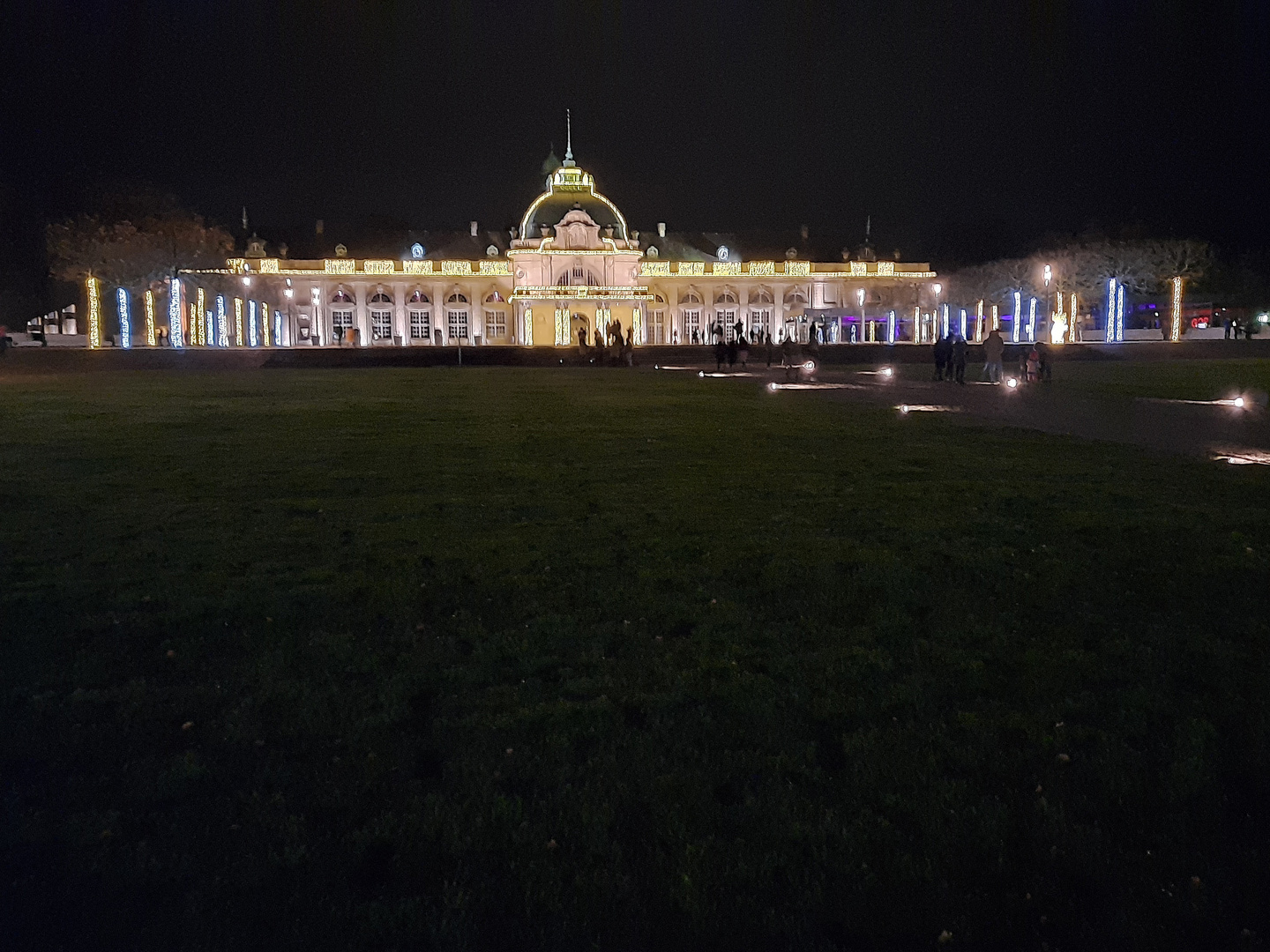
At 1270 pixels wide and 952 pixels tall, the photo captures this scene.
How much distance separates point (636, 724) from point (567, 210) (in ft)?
245

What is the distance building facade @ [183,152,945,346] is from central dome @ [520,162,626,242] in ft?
0.32

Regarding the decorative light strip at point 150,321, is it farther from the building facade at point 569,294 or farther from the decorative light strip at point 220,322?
the building facade at point 569,294

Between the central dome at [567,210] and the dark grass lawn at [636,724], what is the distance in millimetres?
69960

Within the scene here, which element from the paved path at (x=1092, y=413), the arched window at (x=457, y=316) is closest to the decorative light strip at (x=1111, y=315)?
the paved path at (x=1092, y=413)

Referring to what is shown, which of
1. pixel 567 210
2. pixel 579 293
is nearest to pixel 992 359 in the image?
pixel 579 293

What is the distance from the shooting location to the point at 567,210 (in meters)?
75.0

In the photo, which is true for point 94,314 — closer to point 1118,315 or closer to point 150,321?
point 150,321

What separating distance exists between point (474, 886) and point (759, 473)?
22.5ft

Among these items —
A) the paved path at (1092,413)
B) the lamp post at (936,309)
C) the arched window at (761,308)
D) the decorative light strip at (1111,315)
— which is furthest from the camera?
the arched window at (761,308)

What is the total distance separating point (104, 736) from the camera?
345 centimetres

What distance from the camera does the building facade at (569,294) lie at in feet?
237

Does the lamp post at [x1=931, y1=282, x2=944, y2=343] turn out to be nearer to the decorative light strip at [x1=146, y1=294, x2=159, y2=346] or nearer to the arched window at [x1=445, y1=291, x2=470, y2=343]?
the arched window at [x1=445, y1=291, x2=470, y2=343]

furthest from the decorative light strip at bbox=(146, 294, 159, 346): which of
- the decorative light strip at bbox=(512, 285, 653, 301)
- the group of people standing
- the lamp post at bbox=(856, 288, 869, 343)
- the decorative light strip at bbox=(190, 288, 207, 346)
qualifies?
the lamp post at bbox=(856, 288, 869, 343)

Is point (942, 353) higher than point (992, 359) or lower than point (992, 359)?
higher
